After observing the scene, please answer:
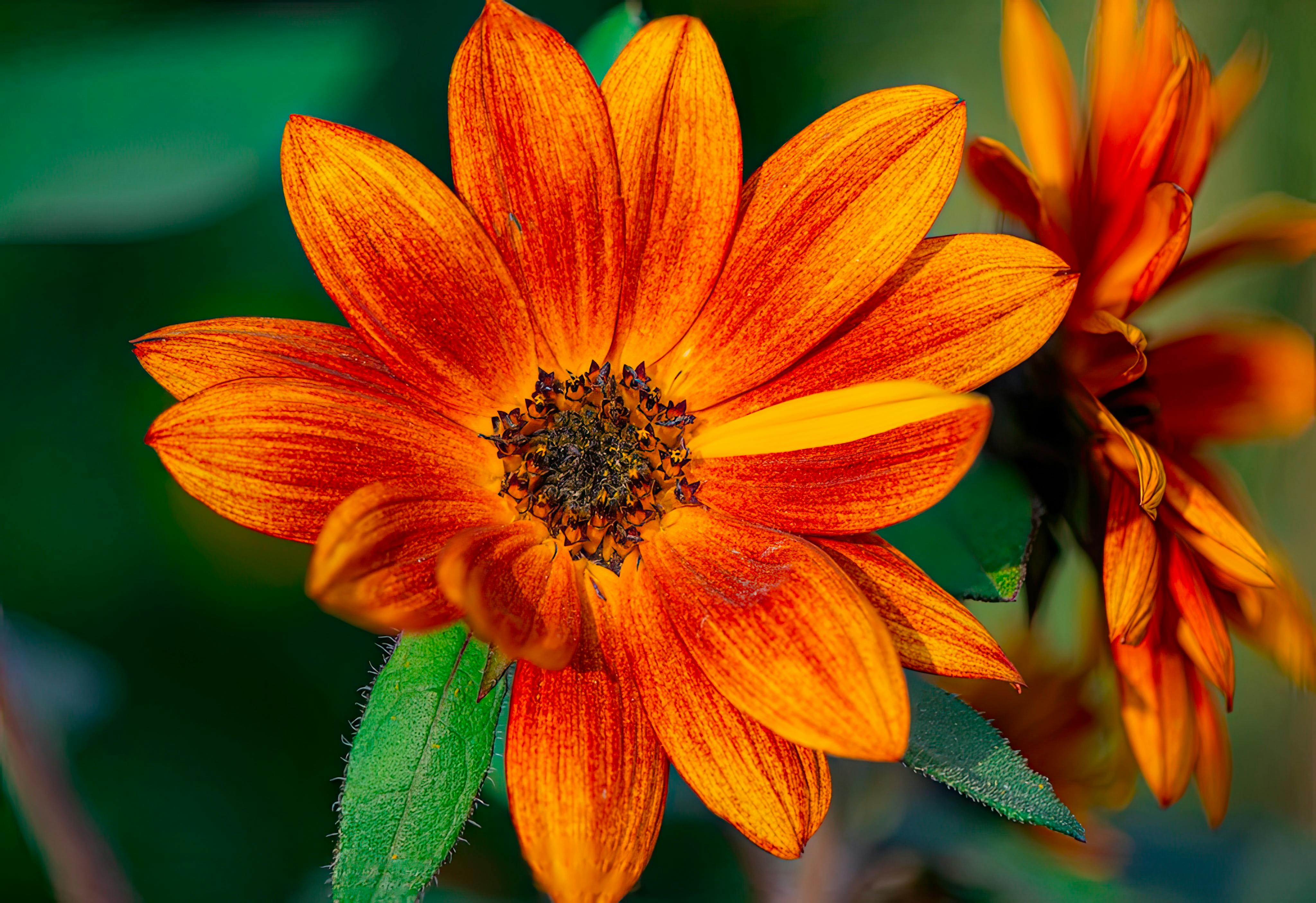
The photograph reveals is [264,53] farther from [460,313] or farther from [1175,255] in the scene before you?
[1175,255]

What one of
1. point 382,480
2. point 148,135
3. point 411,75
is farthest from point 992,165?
point 148,135

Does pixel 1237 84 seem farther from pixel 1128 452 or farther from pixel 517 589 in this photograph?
pixel 517 589

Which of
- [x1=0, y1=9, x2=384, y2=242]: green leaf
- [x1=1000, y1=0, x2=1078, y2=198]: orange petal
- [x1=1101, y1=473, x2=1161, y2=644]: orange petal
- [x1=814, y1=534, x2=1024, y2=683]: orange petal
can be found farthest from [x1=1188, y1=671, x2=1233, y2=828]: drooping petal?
[x1=0, y1=9, x2=384, y2=242]: green leaf

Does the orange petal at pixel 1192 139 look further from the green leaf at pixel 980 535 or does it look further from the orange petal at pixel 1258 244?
the green leaf at pixel 980 535

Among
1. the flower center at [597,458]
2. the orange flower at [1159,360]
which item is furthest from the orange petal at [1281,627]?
the flower center at [597,458]

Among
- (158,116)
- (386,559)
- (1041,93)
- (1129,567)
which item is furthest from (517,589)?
(158,116)
